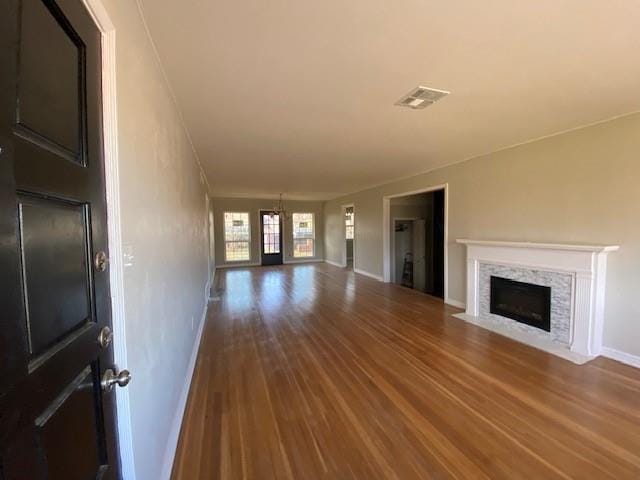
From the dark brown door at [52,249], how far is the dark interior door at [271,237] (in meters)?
9.18

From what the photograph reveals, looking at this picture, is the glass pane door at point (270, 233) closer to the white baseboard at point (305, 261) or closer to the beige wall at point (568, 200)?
the white baseboard at point (305, 261)

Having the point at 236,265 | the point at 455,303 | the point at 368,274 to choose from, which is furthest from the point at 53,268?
the point at 236,265

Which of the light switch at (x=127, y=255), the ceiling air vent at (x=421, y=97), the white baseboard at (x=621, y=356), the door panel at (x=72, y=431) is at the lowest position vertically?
the white baseboard at (x=621, y=356)

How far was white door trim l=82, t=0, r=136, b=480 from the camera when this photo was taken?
0.98 meters

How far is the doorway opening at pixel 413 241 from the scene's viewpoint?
7.14m

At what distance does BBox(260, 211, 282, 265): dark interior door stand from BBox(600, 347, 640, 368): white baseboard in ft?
28.1

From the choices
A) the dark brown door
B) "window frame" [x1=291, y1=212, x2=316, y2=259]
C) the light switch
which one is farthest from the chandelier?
the dark brown door

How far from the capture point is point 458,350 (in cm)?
312

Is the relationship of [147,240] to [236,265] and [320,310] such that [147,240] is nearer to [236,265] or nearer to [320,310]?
[320,310]

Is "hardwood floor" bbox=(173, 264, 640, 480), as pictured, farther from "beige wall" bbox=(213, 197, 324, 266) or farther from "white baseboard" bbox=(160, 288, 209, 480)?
"beige wall" bbox=(213, 197, 324, 266)

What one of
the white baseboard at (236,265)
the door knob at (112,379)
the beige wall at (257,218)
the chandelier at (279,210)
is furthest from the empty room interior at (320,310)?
the chandelier at (279,210)

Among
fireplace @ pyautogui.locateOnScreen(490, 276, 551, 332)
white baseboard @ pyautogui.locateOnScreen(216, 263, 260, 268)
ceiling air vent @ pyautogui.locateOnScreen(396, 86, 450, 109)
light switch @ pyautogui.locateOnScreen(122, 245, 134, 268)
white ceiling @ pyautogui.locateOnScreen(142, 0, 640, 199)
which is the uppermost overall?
white ceiling @ pyautogui.locateOnScreen(142, 0, 640, 199)

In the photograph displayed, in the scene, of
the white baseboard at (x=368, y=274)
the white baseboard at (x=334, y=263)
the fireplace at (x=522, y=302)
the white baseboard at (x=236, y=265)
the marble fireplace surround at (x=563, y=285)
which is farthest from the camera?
the white baseboard at (x=236, y=265)

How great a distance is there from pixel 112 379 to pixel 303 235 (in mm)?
9863
